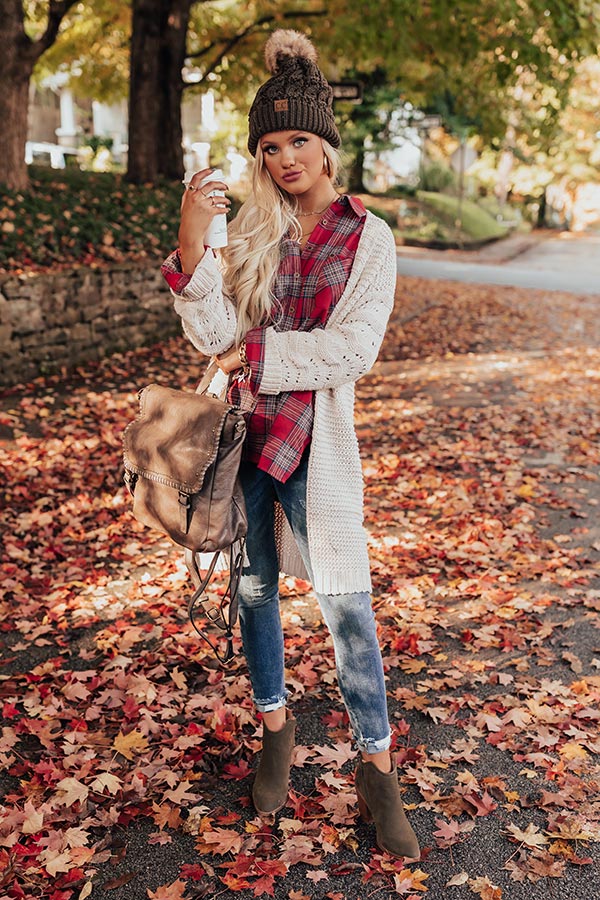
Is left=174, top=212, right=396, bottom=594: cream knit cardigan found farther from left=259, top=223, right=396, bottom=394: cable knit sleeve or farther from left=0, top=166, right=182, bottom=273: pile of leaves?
left=0, top=166, right=182, bottom=273: pile of leaves

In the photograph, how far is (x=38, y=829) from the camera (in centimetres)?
289

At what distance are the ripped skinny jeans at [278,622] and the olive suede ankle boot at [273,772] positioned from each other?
254 millimetres

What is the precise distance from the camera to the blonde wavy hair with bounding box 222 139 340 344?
8.63ft

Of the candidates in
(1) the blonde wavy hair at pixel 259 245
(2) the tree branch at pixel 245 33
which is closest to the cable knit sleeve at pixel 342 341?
(1) the blonde wavy hair at pixel 259 245

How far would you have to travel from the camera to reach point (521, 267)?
2436 centimetres

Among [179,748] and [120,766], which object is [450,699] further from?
[120,766]

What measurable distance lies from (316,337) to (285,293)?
0.77 ft

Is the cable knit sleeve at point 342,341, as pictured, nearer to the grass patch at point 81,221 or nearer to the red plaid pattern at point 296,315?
the red plaid pattern at point 296,315

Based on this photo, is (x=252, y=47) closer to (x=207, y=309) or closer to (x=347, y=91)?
(x=347, y=91)

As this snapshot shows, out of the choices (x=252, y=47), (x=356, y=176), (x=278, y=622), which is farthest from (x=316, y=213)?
(x=356, y=176)

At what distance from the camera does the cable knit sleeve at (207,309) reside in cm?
251

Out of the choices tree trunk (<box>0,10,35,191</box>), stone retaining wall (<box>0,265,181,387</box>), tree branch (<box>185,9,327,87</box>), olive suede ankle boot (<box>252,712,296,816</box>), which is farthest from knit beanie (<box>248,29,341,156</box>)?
tree branch (<box>185,9,327,87</box>)

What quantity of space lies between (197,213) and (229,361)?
17.5 inches

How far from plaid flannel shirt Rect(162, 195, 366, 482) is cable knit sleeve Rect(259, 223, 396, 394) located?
31 millimetres
